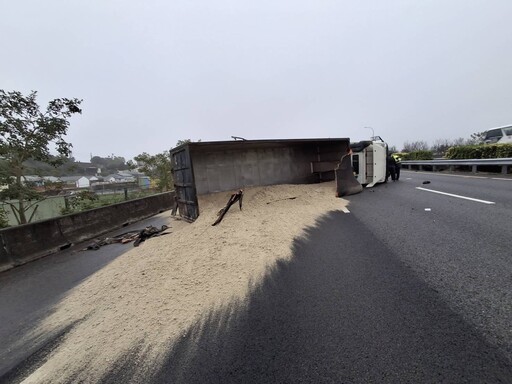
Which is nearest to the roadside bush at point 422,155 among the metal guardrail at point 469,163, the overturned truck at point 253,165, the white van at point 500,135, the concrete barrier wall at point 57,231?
the metal guardrail at point 469,163

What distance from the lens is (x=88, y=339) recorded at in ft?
9.16

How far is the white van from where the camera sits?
28.4m

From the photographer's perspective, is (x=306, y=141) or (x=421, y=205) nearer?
(x=421, y=205)

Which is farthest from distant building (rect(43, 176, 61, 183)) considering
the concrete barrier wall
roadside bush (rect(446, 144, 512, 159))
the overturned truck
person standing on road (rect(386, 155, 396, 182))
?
roadside bush (rect(446, 144, 512, 159))

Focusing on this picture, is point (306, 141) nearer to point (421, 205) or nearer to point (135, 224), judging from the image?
point (421, 205)

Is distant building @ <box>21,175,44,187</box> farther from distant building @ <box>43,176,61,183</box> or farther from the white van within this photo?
the white van

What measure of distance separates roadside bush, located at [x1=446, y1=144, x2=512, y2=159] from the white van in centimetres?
1528

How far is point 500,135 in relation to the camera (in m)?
30.0

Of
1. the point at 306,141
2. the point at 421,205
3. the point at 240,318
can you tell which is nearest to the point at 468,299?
the point at 240,318

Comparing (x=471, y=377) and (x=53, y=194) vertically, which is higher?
(x=53, y=194)

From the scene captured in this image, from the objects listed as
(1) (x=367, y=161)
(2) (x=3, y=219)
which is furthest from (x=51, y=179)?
(1) (x=367, y=161)

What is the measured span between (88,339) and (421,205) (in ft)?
26.6

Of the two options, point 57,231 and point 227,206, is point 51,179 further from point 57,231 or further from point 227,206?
point 227,206

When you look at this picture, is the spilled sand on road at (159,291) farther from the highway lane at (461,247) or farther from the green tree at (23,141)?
the green tree at (23,141)
